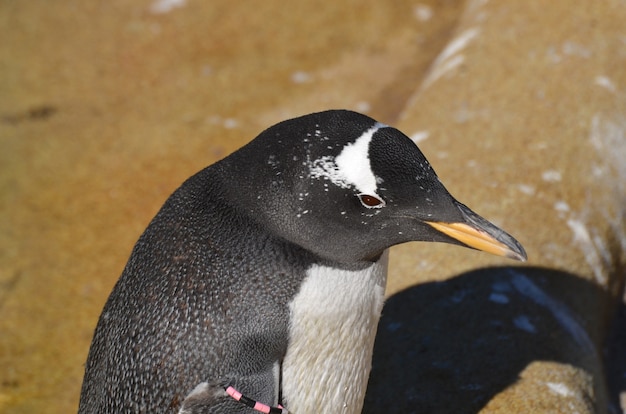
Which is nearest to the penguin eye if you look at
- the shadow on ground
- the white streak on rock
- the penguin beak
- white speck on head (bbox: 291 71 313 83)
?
the penguin beak

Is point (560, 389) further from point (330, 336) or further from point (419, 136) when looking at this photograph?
point (419, 136)

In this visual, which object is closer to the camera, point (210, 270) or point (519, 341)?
point (210, 270)

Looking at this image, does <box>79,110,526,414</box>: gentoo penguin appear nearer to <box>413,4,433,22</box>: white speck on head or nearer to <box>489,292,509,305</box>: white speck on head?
<box>489,292,509,305</box>: white speck on head

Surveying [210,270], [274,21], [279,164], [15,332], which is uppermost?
[279,164]

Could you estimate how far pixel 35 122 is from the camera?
5.63 m

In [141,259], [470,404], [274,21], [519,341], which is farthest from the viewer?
[274,21]

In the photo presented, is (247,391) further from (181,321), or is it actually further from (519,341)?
(519,341)

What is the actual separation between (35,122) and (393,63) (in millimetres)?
2390

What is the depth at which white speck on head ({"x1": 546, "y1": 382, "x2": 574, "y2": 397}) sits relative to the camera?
330 cm

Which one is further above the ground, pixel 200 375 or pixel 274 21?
pixel 200 375

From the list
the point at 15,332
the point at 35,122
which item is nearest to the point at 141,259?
the point at 15,332

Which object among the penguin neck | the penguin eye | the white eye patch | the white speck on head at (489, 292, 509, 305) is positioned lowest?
the white speck on head at (489, 292, 509, 305)

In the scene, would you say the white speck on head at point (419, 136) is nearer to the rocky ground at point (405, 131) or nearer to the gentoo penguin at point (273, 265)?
the rocky ground at point (405, 131)

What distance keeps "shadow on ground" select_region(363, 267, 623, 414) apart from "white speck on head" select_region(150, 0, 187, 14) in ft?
11.4
